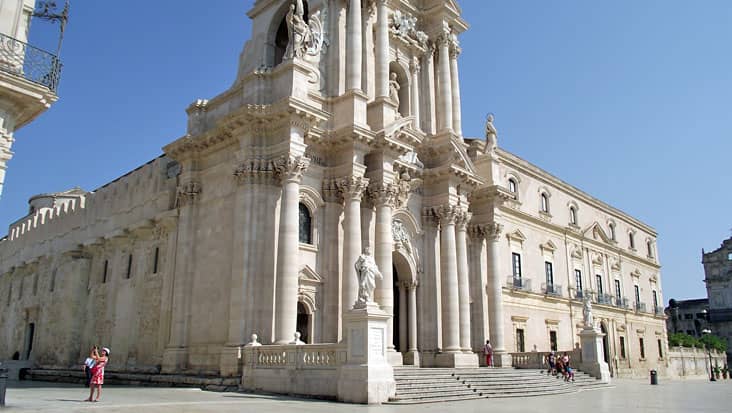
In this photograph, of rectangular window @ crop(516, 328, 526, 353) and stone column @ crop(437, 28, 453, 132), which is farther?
rectangular window @ crop(516, 328, 526, 353)

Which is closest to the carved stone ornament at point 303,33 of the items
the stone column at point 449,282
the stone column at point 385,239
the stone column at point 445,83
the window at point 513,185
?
the stone column at point 385,239

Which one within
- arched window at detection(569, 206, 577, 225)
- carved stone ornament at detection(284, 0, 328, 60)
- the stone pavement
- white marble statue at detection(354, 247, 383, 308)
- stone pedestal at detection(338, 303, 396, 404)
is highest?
carved stone ornament at detection(284, 0, 328, 60)

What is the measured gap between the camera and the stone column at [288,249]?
64.1 feet

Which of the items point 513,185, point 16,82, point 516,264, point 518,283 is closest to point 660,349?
point 516,264

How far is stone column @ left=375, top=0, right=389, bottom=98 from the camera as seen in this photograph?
2514 cm

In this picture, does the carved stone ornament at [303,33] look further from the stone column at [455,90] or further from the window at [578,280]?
the window at [578,280]

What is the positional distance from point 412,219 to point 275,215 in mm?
7263

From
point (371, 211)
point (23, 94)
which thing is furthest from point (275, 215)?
point (23, 94)

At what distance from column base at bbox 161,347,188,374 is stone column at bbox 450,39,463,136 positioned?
1524 centimetres

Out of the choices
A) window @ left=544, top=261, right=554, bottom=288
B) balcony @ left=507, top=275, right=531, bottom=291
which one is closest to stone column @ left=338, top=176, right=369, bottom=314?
balcony @ left=507, top=275, right=531, bottom=291

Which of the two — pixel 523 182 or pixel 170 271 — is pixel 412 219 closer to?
pixel 170 271

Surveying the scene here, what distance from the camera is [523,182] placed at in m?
36.8

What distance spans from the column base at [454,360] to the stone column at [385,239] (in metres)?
3.30

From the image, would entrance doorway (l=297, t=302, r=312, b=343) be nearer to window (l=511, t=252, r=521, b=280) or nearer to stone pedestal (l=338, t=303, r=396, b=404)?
A: stone pedestal (l=338, t=303, r=396, b=404)
